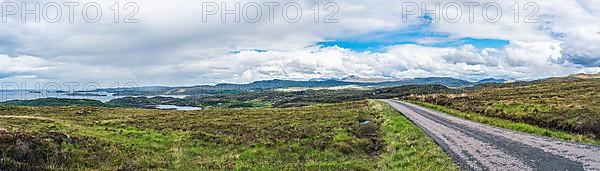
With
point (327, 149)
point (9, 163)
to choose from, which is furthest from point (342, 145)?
point (9, 163)

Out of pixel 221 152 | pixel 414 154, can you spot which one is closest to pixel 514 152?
pixel 414 154

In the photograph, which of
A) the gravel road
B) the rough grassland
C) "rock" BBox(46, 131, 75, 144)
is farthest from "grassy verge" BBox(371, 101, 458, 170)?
"rock" BBox(46, 131, 75, 144)

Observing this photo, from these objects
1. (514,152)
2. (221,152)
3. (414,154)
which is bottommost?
(221,152)

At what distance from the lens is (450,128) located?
96.2ft

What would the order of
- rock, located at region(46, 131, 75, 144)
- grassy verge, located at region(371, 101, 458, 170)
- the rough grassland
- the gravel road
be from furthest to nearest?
rock, located at region(46, 131, 75, 144) < the rough grassland < grassy verge, located at region(371, 101, 458, 170) < the gravel road

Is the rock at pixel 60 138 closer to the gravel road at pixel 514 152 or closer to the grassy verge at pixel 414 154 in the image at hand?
the grassy verge at pixel 414 154

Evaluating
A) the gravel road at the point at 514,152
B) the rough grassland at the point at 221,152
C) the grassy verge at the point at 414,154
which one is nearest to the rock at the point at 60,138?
the rough grassland at the point at 221,152

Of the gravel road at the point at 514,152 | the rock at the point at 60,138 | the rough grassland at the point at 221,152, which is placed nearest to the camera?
the gravel road at the point at 514,152

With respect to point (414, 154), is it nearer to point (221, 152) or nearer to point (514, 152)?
point (514, 152)

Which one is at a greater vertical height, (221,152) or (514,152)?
(514,152)

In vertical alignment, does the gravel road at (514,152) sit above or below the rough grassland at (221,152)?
above

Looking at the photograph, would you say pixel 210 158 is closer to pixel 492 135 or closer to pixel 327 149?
pixel 327 149

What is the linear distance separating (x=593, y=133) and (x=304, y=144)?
1687 cm

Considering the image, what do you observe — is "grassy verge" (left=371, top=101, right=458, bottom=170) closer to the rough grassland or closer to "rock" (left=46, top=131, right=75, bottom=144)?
the rough grassland
